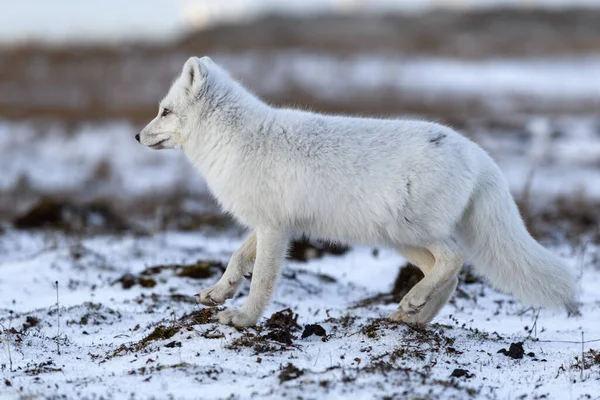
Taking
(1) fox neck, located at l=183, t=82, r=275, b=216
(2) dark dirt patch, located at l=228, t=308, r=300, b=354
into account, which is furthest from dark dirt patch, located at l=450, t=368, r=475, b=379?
(1) fox neck, located at l=183, t=82, r=275, b=216

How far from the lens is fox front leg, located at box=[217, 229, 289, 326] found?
5293mm

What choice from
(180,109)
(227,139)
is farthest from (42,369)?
(180,109)

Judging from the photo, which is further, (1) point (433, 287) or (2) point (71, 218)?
(2) point (71, 218)

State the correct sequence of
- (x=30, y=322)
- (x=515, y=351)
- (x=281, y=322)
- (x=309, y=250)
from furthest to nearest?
(x=309, y=250) < (x=30, y=322) < (x=281, y=322) < (x=515, y=351)

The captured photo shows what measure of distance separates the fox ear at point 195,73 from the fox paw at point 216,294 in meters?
1.49

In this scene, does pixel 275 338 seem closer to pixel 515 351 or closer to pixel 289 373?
pixel 289 373

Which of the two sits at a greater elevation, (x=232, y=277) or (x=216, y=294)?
(x=232, y=277)

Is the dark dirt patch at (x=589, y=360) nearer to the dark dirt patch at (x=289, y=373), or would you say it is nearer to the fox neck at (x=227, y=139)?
the dark dirt patch at (x=289, y=373)

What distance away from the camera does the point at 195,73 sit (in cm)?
564

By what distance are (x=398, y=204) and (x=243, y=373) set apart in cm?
161

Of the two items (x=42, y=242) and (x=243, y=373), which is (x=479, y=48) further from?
(x=243, y=373)

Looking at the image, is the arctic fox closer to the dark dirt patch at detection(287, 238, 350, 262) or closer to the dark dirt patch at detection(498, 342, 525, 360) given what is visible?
the dark dirt patch at detection(498, 342, 525, 360)

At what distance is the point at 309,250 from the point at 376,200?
417 cm

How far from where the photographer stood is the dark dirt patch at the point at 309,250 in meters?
9.07
